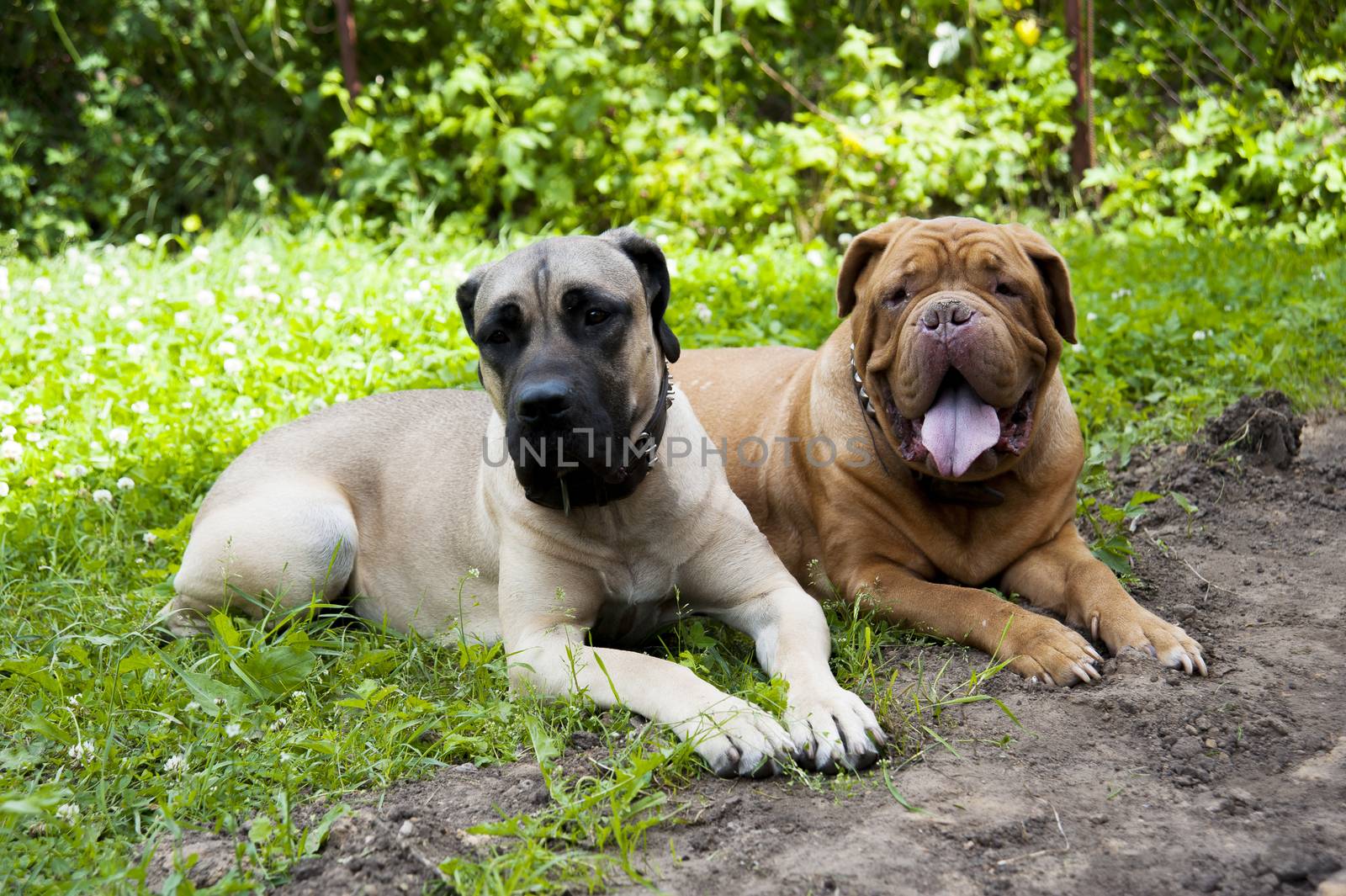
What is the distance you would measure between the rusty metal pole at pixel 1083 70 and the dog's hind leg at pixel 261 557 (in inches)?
252

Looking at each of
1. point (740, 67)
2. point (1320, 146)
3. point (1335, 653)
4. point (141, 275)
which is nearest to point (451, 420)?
point (1335, 653)

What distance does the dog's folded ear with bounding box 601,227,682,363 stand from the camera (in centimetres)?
346

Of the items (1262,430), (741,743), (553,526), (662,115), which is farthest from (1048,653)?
(662,115)

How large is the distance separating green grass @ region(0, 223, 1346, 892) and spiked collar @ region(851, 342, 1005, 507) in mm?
471

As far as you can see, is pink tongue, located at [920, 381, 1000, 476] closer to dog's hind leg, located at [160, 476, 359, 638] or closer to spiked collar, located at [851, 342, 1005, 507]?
spiked collar, located at [851, 342, 1005, 507]

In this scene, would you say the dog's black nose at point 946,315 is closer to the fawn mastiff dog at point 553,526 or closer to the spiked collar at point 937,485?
the spiked collar at point 937,485

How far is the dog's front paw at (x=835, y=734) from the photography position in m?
2.67

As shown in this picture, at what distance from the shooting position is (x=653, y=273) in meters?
3.50

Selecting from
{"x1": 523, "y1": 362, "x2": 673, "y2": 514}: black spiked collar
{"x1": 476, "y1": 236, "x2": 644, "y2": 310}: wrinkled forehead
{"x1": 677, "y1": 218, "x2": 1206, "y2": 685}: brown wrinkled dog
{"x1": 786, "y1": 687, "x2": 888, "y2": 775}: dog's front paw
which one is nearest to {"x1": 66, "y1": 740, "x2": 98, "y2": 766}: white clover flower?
{"x1": 523, "y1": 362, "x2": 673, "y2": 514}: black spiked collar

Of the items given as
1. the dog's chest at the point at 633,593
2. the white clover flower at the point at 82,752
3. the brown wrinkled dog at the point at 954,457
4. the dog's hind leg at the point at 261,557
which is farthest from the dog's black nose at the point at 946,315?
the white clover flower at the point at 82,752

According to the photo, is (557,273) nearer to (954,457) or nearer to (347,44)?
(954,457)

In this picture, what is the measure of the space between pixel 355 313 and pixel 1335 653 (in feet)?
15.7

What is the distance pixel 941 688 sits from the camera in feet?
10.3

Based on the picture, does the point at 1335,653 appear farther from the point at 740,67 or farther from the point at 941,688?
the point at 740,67
